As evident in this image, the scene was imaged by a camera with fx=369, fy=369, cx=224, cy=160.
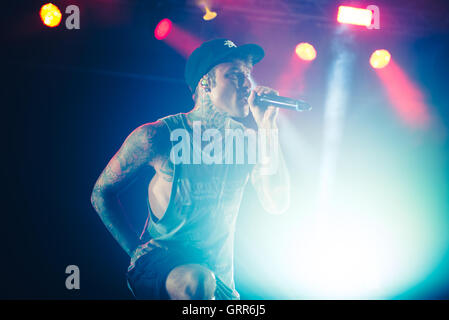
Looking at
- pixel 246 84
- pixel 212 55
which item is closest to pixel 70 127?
pixel 212 55

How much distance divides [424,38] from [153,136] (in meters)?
2.40

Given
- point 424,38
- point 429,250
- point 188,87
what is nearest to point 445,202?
point 429,250

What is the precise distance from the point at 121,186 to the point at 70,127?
1.78 ft

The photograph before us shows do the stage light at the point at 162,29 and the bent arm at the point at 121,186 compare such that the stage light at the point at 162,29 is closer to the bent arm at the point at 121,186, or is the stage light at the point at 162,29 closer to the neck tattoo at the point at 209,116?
the neck tattoo at the point at 209,116

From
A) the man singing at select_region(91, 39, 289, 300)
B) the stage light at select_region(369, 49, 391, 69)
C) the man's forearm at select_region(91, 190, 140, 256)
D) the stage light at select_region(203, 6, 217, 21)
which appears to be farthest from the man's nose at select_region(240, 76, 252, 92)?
the stage light at select_region(369, 49, 391, 69)

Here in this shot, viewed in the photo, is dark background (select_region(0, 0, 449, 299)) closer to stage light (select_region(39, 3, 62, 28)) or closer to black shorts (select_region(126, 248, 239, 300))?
stage light (select_region(39, 3, 62, 28))

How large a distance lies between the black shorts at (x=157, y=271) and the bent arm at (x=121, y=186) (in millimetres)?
145

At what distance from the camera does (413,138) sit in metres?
3.08

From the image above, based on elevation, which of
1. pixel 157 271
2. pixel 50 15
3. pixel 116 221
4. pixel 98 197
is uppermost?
pixel 50 15

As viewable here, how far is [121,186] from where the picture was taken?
2.24 metres

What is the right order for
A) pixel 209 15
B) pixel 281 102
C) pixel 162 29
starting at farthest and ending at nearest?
pixel 209 15, pixel 162 29, pixel 281 102

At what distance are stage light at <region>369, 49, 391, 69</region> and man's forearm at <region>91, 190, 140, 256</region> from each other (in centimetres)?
225

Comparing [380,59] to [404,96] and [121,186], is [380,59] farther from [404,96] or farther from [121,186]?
[121,186]

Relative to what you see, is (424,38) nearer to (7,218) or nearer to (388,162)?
(388,162)
